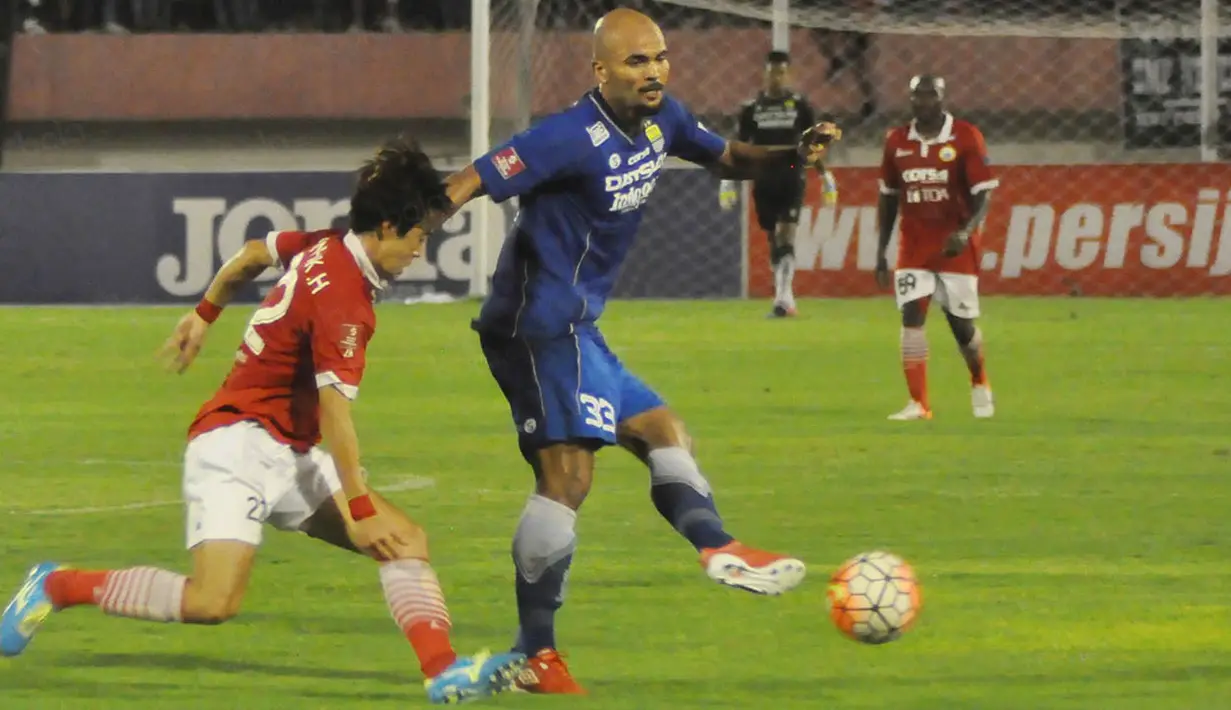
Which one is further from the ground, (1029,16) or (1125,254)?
(1029,16)

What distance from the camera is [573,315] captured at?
6.41m

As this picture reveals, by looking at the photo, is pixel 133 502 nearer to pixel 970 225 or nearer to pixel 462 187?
pixel 462 187

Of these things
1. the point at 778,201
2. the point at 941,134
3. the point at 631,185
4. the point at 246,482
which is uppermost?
the point at 631,185

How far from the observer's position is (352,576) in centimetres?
813

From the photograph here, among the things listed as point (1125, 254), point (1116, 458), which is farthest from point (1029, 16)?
point (1116, 458)

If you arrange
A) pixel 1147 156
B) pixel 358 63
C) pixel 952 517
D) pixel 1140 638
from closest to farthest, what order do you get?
pixel 1140 638
pixel 952 517
pixel 1147 156
pixel 358 63

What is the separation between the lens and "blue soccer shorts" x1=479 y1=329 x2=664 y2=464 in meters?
6.30

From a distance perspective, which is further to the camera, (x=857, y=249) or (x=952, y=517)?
(x=857, y=249)

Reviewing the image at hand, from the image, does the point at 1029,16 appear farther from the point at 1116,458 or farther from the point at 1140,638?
the point at 1140,638

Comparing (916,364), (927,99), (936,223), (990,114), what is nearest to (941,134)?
(927,99)

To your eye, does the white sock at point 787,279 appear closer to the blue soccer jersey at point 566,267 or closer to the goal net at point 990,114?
the goal net at point 990,114

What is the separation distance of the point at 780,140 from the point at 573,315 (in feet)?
45.9

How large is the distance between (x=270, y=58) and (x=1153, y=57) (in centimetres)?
1069

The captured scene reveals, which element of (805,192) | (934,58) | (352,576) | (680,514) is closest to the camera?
(680,514)
